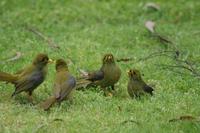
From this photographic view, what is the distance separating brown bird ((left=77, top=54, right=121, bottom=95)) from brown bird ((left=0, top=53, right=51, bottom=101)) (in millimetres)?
949

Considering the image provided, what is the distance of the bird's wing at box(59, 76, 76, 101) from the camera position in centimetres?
888

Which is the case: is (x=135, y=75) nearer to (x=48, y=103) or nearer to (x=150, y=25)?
(x=48, y=103)

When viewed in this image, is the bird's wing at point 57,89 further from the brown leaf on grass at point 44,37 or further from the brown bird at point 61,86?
the brown leaf on grass at point 44,37

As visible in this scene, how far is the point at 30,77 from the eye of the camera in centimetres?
921

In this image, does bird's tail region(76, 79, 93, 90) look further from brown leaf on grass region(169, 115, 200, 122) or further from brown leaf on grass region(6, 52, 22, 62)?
brown leaf on grass region(169, 115, 200, 122)

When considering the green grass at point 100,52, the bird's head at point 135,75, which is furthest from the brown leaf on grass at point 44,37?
the bird's head at point 135,75

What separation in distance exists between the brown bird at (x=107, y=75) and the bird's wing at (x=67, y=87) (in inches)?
34.3

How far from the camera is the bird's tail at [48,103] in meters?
8.61

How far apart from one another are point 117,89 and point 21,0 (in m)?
6.43

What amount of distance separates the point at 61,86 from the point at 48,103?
43cm

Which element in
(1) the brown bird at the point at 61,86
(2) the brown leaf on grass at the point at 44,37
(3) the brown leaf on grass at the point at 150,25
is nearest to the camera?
(1) the brown bird at the point at 61,86

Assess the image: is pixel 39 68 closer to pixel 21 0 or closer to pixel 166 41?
pixel 166 41

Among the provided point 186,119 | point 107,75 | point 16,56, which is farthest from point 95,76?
point 186,119

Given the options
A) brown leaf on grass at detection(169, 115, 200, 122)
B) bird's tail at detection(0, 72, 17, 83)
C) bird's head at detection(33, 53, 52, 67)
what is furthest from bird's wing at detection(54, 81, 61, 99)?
brown leaf on grass at detection(169, 115, 200, 122)
